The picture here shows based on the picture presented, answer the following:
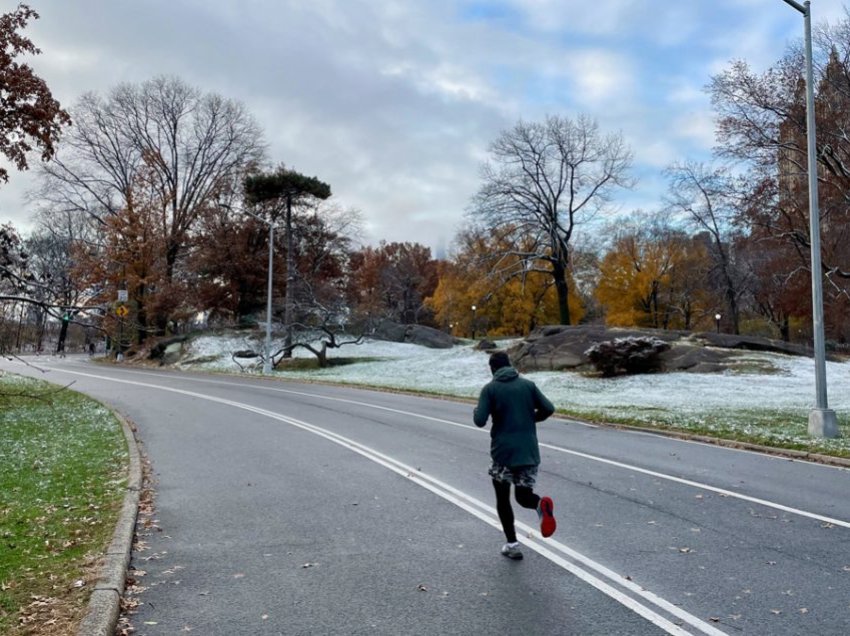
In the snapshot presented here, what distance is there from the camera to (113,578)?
4.82m

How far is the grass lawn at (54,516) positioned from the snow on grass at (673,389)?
1101 centimetres

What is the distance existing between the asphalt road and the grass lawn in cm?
46

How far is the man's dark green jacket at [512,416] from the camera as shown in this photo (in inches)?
217

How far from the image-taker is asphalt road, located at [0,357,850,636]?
4348 millimetres

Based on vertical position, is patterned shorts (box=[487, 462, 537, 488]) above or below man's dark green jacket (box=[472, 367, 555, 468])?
below

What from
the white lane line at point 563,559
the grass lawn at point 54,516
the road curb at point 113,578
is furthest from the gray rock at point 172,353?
the road curb at point 113,578

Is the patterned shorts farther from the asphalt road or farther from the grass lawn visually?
the grass lawn

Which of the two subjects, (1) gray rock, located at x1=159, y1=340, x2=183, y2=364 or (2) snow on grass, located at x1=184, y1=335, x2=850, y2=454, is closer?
(2) snow on grass, located at x1=184, y1=335, x2=850, y2=454

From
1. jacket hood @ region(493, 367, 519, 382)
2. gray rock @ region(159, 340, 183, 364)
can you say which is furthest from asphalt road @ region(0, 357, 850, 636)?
gray rock @ region(159, 340, 183, 364)

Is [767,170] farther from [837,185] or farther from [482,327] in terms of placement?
[482,327]

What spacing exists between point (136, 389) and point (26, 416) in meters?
9.00

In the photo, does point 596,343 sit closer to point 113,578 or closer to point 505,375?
point 505,375

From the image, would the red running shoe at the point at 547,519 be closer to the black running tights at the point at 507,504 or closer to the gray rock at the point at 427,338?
the black running tights at the point at 507,504

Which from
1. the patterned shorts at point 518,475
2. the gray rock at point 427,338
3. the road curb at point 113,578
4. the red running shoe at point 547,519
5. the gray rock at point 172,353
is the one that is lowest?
the road curb at point 113,578
